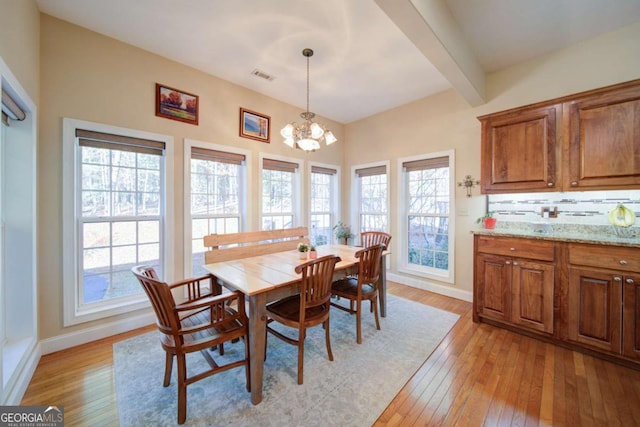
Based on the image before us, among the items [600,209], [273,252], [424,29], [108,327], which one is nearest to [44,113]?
[108,327]

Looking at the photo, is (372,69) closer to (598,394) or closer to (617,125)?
(617,125)

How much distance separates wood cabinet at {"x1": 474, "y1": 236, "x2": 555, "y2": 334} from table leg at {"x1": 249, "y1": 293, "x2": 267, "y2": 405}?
240cm

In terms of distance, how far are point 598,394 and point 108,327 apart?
4.20m

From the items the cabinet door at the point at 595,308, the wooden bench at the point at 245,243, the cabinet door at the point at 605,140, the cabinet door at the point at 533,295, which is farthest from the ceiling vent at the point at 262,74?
the cabinet door at the point at 595,308

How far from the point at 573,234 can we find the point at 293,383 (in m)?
3.05

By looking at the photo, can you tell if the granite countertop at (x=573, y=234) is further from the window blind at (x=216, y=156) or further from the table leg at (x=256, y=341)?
the window blind at (x=216, y=156)

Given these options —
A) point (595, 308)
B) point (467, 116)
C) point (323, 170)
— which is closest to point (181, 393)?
point (595, 308)

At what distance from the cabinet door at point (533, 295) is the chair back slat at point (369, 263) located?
139 cm

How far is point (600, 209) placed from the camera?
8.07 ft

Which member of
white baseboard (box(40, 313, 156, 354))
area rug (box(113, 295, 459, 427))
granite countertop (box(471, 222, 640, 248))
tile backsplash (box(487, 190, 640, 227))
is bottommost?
area rug (box(113, 295, 459, 427))

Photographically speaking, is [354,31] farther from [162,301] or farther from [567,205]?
[567,205]

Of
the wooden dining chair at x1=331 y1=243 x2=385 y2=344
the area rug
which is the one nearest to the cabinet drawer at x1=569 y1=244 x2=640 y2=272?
the area rug

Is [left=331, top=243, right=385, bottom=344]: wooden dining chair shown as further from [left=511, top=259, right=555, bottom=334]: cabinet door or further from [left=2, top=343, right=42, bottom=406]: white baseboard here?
[left=2, top=343, right=42, bottom=406]: white baseboard

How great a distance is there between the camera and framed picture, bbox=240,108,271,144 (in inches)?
136
